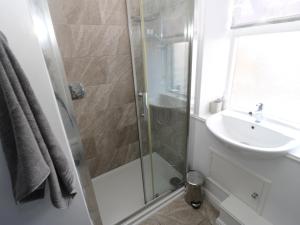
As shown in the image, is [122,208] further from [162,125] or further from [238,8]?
[238,8]

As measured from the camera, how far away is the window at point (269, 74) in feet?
3.83

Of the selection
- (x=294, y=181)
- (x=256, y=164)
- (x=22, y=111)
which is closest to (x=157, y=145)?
(x=256, y=164)

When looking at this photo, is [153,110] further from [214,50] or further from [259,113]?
[259,113]

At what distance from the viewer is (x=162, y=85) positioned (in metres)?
1.58

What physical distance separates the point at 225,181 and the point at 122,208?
103 cm

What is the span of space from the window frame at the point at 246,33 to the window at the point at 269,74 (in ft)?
0.06

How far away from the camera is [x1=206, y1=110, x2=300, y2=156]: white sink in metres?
0.95

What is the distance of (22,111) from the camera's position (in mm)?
545

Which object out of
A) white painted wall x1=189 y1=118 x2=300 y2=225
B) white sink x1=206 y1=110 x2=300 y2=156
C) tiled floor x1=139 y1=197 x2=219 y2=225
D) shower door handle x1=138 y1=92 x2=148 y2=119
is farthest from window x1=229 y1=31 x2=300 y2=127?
tiled floor x1=139 y1=197 x2=219 y2=225

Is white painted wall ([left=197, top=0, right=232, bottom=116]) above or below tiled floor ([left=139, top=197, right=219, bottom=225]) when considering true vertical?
above

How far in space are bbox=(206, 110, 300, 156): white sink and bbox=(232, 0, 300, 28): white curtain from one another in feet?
2.42

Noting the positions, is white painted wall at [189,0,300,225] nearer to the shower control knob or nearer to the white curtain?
the white curtain

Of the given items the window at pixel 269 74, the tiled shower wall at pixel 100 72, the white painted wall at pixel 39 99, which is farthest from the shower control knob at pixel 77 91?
the window at pixel 269 74

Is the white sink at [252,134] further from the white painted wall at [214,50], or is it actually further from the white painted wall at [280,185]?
the white painted wall at [214,50]
